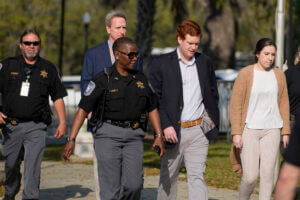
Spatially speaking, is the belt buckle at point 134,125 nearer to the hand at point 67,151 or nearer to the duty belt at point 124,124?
the duty belt at point 124,124

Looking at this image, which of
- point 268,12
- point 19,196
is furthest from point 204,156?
point 268,12

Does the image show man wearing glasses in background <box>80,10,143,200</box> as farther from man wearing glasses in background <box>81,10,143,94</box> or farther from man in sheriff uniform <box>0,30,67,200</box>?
man in sheriff uniform <box>0,30,67,200</box>

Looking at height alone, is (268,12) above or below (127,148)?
above

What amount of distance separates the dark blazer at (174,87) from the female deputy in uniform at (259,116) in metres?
0.30

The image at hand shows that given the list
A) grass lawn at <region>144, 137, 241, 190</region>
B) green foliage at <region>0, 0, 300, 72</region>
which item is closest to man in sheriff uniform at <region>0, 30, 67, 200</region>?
grass lawn at <region>144, 137, 241, 190</region>

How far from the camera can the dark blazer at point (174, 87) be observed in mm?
6660

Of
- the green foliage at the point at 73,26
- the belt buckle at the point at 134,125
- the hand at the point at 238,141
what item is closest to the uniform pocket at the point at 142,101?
the belt buckle at the point at 134,125

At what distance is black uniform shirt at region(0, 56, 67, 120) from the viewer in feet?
23.2

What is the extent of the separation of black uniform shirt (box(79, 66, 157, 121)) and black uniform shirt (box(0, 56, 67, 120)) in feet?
3.39

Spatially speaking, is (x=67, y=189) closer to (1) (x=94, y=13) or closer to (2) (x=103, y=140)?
(2) (x=103, y=140)

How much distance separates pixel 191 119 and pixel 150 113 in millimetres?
493

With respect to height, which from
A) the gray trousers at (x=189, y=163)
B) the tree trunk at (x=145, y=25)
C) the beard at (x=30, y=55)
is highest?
the tree trunk at (x=145, y=25)

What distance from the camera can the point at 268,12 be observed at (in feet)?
89.5

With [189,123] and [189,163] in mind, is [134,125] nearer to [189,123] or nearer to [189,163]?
[189,123]
